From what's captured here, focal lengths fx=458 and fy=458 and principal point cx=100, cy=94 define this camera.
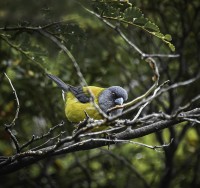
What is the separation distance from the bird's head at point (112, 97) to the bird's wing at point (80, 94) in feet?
0.49

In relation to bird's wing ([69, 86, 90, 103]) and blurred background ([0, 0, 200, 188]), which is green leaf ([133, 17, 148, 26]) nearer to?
blurred background ([0, 0, 200, 188])

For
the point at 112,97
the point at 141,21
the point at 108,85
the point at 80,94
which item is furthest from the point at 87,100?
the point at 141,21

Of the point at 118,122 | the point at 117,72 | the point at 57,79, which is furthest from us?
the point at 117,72

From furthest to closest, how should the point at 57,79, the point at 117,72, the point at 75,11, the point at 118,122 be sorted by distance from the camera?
1. the point at 117,72
2. the point at 57,79
3. the point at 75,11
4. the point at 118,122

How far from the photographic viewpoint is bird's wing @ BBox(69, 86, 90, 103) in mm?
4636

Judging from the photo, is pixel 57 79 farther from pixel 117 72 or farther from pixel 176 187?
pixel 176 187

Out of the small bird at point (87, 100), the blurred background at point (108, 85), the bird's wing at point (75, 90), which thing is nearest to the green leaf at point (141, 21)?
the small bird at point (87, 100)

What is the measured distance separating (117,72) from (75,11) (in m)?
2.59

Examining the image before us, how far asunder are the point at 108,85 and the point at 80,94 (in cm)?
71

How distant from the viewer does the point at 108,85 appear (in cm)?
536

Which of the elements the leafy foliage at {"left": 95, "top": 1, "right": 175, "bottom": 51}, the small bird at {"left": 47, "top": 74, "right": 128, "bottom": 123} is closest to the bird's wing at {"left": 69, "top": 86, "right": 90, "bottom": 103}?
the small bird at {"left": 47, "top": 74, "right": 128, "bottom": 123}

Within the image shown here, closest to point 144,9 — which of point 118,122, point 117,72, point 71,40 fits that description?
point 117,72

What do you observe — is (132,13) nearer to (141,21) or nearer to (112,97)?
(141,21)

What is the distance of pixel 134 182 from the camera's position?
5898mm
